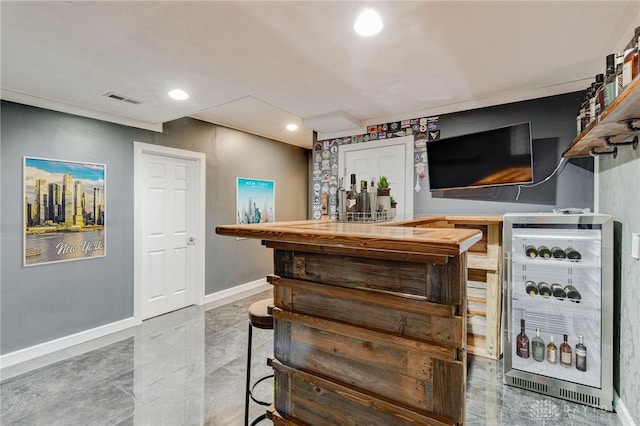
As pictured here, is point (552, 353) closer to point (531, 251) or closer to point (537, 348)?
point (537, 348)

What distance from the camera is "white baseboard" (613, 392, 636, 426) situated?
191 cm

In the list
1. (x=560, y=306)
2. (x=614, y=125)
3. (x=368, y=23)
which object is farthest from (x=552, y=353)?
(x=368, y=23)

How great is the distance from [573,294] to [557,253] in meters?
0.32

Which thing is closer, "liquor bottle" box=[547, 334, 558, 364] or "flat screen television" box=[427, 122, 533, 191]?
"liquor bottle" box=[547, 334, 558, 364]

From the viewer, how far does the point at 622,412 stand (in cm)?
204

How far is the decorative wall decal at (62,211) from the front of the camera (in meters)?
2.95

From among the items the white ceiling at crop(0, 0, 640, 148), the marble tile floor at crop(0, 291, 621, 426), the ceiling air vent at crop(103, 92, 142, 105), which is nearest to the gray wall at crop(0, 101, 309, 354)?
the white ceiling at crop(0, 0, 640, 148)

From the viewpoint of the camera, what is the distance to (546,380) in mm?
2359

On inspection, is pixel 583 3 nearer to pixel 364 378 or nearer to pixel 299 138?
pixel 364 378

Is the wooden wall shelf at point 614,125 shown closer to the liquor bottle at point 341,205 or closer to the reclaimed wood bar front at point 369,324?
the reclaimed wood bar front at point 369,324

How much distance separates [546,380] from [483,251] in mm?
1130

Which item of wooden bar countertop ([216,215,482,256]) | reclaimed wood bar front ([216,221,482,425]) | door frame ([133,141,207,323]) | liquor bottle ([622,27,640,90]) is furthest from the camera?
door frame ([133,141,207,323])

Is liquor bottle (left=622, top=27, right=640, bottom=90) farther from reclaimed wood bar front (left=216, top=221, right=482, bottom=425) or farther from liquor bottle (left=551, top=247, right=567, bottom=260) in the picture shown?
liquor bottle (left=551, top=247, right=567, bottom=260)

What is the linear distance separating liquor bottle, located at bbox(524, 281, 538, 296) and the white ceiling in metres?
1.82
